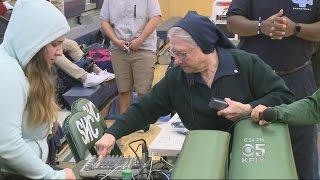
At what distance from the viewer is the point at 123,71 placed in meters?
4.62

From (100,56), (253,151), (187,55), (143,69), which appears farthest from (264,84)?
(100,56)

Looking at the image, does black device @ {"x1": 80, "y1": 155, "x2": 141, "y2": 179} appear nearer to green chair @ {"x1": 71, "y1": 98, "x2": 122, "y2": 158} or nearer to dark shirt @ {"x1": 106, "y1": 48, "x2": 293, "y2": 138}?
dark shirt @ {"x1": 106, "y1": 48, "x2": 293, "y2": 138}

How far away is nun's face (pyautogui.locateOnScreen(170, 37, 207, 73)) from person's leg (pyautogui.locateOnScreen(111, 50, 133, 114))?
233 centimetres

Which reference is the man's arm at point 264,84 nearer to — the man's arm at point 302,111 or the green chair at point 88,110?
the man's arm at point 302,111

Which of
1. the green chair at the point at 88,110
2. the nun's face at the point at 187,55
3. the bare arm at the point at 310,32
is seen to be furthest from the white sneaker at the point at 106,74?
the nun's face at the point at 187,55

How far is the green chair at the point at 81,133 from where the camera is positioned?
241 cm

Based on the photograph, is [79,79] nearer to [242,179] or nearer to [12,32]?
[12,32]

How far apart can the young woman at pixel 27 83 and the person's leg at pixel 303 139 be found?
129cm

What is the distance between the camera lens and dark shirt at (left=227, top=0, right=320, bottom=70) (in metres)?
2.71

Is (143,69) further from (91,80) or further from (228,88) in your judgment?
(228,88)

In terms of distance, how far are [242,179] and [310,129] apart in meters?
1.31

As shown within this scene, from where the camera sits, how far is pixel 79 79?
4965 millimetres

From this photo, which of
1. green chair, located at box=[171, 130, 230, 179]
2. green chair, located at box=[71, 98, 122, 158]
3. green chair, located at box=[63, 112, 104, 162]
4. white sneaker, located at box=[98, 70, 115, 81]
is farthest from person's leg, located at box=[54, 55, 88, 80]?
green chair, located at box=[171, 130, 230, 179]

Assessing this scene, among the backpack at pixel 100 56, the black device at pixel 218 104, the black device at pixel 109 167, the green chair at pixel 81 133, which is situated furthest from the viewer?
the backpack at pixel 100 56
